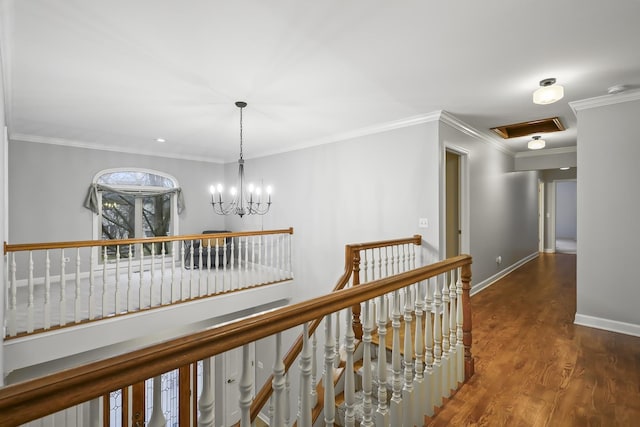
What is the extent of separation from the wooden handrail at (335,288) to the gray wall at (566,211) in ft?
36.6

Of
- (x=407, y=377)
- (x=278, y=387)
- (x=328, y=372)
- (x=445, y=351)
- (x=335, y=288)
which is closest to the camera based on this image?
(x=278, y=387)

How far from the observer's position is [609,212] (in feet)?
10.1

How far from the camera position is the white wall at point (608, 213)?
295 centimetres

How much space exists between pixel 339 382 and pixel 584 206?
3.15 metres

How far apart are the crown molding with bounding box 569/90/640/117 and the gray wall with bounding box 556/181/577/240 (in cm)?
1019

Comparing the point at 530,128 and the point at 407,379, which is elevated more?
the point at 530,128

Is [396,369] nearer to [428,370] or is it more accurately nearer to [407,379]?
[407,379]

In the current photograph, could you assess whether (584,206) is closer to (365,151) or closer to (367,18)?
(365,151)

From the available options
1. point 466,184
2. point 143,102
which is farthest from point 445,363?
point 143,102

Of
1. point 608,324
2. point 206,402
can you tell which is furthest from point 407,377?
point 608,324

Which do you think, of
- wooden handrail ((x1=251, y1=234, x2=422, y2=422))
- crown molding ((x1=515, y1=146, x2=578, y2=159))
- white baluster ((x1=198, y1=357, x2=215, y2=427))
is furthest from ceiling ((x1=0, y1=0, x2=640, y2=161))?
crown molding ((x1=515, y1=146, x2=578, y2=159))

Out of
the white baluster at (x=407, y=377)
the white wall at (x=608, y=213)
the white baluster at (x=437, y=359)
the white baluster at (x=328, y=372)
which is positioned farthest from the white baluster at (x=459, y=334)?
the white wall at (x=608, y=213)

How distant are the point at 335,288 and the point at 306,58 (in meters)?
1.95

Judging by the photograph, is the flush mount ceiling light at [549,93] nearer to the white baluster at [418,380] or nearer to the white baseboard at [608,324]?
the white baluster at [418,380]
